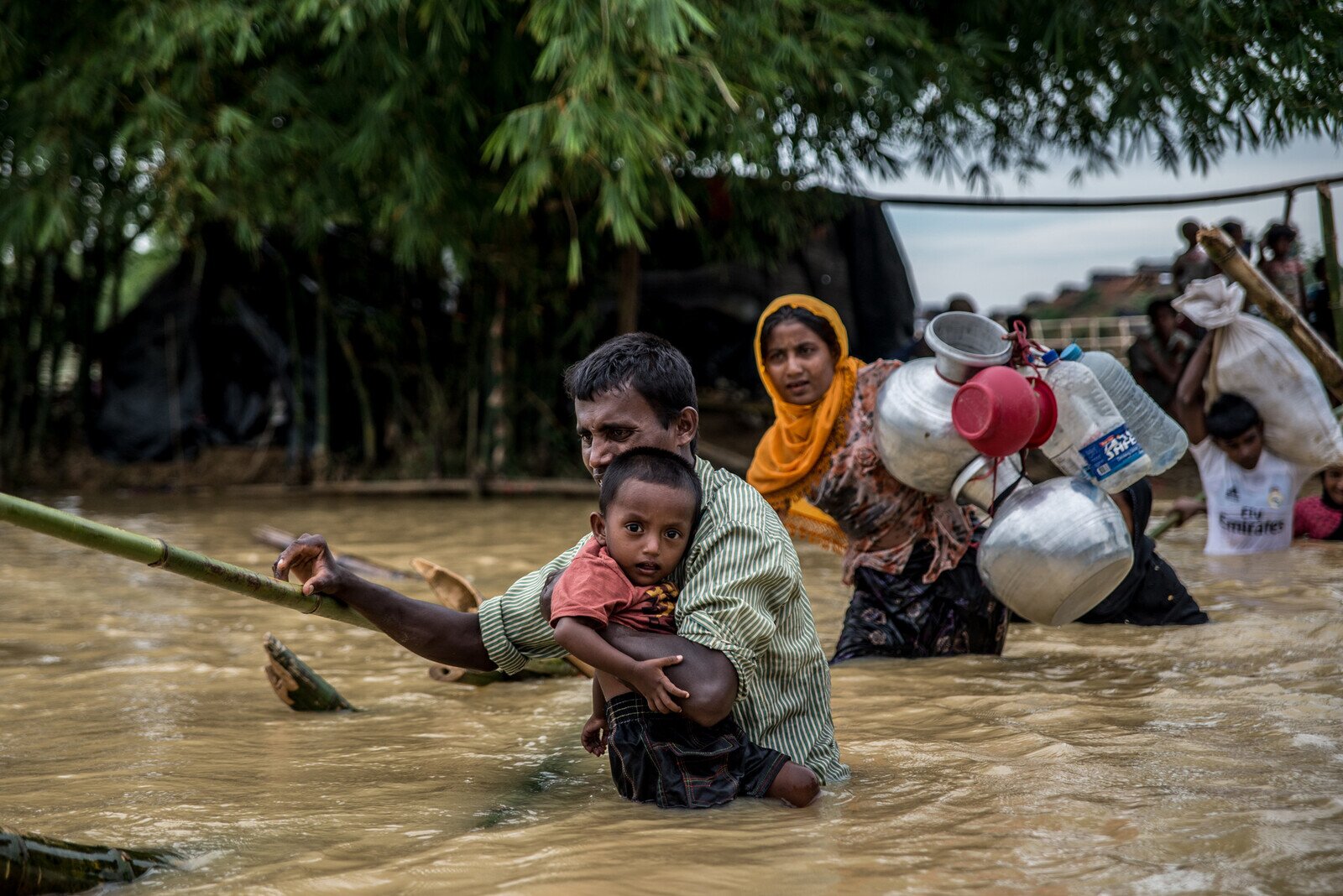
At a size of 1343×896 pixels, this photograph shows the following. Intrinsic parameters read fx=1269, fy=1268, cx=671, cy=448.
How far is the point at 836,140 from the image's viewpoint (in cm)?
799

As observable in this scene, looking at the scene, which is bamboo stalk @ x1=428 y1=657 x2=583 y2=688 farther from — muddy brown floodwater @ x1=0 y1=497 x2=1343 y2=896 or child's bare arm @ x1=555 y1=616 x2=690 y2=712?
child's bare arm @ x1=555 y1=616 x2=690 y2=712

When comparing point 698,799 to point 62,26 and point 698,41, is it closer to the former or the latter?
point 698,41

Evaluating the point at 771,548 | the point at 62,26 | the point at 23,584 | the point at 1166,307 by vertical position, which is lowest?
the point at 23,584

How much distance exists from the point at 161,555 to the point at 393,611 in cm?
44

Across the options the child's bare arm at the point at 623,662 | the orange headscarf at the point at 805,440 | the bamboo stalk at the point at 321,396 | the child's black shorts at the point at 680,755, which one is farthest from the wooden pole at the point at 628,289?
the child's bare arm at the point at 623,662

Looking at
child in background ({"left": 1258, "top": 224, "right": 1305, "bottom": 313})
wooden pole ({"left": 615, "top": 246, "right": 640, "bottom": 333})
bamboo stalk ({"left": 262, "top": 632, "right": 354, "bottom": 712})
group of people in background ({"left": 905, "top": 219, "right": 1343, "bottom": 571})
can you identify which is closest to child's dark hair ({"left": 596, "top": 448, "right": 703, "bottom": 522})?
bamboo stalk ({"left": 262, "top": 632, "right": 354, "bottom": 712})

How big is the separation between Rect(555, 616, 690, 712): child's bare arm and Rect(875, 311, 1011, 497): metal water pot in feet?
4.46

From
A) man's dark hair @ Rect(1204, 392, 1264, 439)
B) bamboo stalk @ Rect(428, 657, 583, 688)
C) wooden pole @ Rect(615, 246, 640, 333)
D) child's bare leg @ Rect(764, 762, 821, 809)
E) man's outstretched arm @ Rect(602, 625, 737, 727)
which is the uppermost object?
wooden pole @ Rect(615, 246, 640, 333)

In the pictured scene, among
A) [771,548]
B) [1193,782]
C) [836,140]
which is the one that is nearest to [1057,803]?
[1193,782]

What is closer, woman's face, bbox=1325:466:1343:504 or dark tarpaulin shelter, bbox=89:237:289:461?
woman's face, bbox=1325:466:1343:504

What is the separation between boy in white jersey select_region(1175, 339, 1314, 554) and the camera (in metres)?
5.18

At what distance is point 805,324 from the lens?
149 inches

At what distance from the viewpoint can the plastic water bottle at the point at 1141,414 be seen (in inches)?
124

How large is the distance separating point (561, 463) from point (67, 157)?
12.9ft
